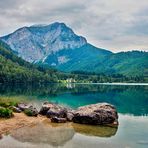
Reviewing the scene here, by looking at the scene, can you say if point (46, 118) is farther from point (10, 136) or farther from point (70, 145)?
point (70, 145)

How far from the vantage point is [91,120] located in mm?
54281

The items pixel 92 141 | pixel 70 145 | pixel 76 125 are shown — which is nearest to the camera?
pixel 70 145

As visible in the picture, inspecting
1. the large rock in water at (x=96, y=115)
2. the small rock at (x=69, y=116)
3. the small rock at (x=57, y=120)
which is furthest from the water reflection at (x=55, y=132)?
the small rock at (x=69, y=116)

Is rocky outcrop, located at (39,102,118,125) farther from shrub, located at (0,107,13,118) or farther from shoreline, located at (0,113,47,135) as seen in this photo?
shrub, located at (0,107,13,118)

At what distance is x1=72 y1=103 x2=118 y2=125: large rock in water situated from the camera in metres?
54.4

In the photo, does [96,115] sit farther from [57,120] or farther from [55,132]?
[55,132]

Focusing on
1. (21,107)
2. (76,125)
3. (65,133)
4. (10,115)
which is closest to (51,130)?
(65,133)

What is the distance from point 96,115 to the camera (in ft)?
179

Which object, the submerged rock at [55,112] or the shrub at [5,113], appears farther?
the submerged rock at [55,112]

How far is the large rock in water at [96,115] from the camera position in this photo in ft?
179

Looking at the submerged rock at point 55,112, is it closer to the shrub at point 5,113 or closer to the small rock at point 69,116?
the small rock at point 69,116

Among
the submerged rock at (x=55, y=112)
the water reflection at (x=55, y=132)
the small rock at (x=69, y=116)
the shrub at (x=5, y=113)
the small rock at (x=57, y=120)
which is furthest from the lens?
the submerged rock at (x=55, y=112)

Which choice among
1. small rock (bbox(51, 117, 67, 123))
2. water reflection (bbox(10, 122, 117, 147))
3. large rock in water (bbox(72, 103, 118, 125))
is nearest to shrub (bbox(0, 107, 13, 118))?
water reflection (bbox(10, 122, 117, 147))

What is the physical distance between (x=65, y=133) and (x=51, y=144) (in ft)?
25.3
